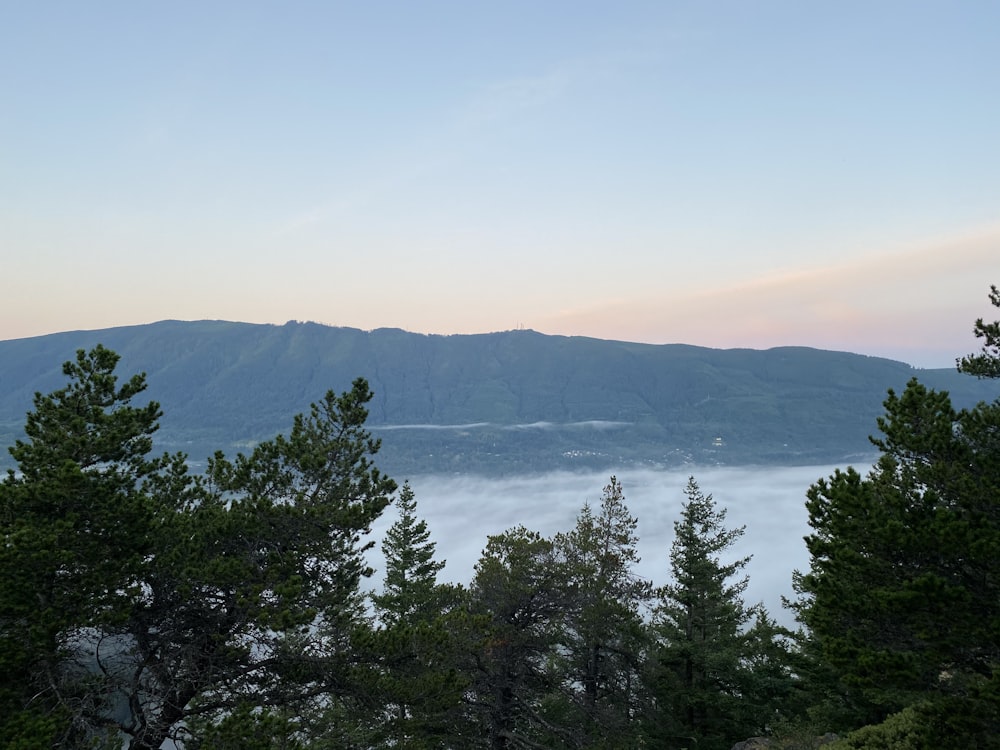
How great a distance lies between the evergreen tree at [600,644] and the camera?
20.3 meters

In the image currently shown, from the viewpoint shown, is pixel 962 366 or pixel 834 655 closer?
pixel 834 655

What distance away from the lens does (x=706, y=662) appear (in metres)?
23.5

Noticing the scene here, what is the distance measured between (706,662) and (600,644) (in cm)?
557

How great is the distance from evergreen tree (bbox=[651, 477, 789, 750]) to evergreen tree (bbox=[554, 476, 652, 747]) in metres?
1.76

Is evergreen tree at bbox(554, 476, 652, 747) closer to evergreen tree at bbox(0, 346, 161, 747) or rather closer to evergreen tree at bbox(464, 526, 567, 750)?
evergreen tree at bbox(464, 526, 567, 750)

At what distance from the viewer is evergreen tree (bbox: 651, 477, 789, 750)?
78.5 ft

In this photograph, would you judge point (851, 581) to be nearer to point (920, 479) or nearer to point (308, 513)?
point (920, 479)

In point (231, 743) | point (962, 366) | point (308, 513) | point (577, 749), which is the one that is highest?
point (962, 366)

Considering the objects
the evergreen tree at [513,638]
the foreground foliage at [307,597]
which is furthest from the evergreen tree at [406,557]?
the foreground foliage at [307,597]

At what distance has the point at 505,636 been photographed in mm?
19203

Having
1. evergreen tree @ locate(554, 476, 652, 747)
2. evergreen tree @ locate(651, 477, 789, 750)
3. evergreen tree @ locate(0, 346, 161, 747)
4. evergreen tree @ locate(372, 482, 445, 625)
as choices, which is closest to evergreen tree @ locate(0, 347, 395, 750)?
evergreen tree @ locate(0, 346, 161, 747)

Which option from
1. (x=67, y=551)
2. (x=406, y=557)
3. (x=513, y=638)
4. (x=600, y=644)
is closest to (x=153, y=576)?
(x=67, y=551)

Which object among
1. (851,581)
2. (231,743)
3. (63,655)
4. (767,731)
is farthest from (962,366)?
(767,731)

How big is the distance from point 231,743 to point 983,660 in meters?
12.9
